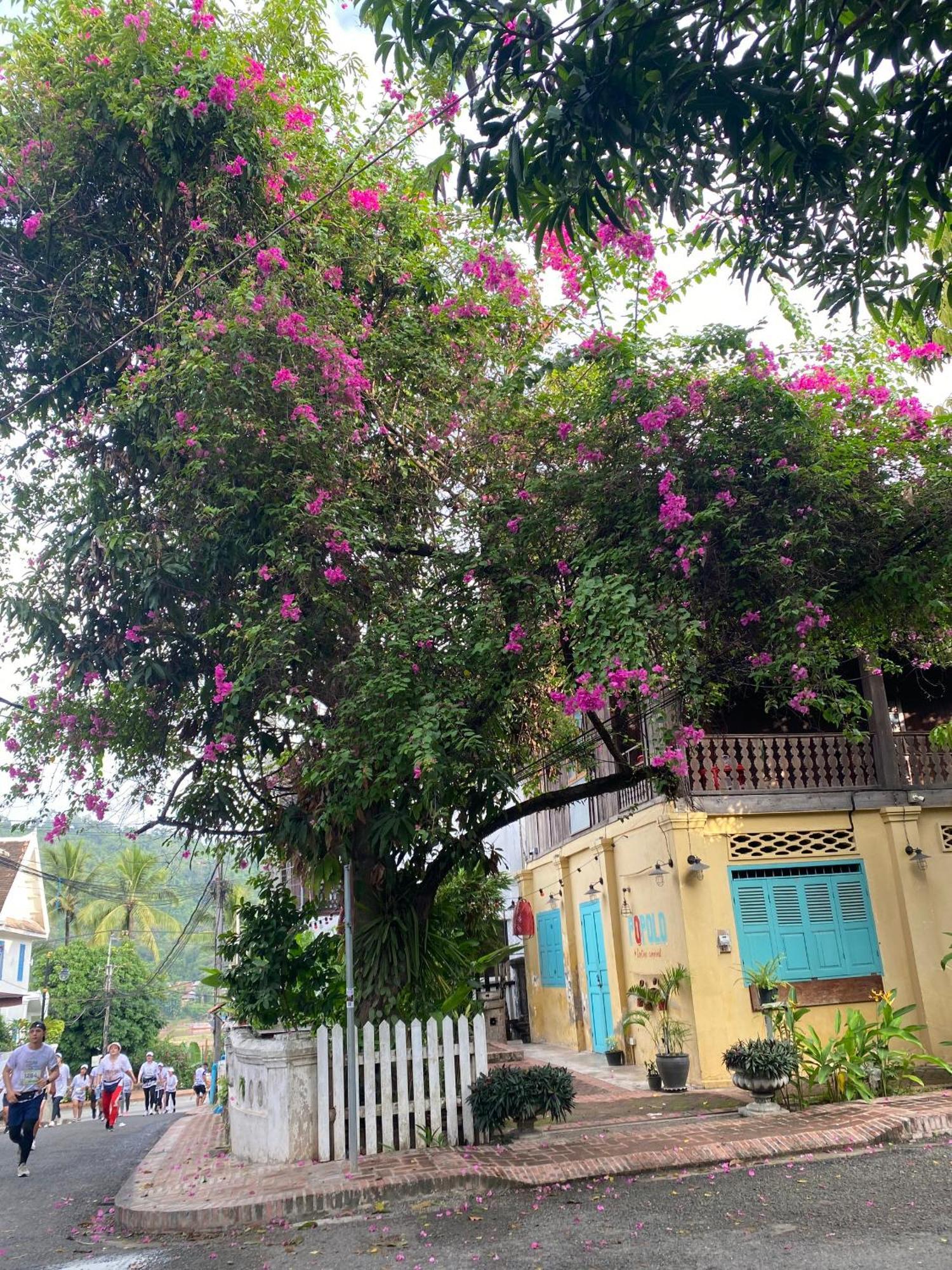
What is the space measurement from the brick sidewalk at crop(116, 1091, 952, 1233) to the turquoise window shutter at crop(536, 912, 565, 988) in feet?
29.2

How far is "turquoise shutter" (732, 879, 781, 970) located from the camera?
42.9ft

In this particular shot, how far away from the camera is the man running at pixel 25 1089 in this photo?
33.1ft

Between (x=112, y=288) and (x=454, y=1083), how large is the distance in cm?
871

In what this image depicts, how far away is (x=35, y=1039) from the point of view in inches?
408

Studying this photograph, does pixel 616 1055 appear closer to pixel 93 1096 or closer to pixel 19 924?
pixel 93 1096

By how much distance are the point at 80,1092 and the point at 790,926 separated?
17120mm

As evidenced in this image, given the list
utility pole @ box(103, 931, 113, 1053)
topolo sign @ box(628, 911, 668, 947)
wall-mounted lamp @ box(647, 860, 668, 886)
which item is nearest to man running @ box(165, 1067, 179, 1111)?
utility pole @ box(103, 931, 113, 1053)

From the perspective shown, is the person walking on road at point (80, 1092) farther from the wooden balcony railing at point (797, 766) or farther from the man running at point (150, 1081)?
the wooden balcony railing at point (797, 766)

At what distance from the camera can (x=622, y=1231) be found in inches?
242

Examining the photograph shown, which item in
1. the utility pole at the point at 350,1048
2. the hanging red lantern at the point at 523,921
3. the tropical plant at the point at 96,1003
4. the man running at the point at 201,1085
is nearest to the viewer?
the utility pole at the point at 350,1048

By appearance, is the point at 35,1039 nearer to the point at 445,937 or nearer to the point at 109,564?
the point at 445,937

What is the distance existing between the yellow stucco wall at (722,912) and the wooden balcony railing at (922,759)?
592 mm

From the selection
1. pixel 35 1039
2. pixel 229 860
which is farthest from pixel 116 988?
pixel 35 1039

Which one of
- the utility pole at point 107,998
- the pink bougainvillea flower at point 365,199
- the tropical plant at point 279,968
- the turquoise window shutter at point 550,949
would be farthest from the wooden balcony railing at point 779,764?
the utility pole at point 107,998
